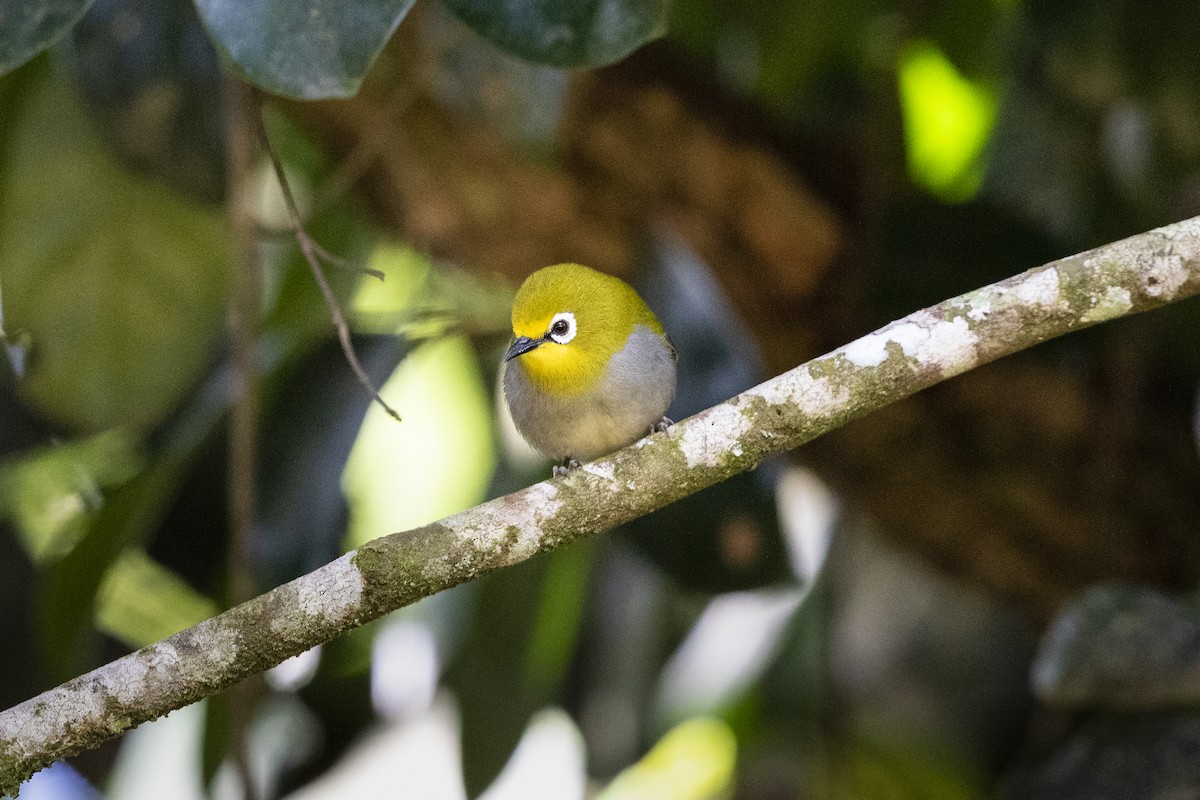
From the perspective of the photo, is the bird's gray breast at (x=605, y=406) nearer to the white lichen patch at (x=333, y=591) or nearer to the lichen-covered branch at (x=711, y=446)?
the lichen-covered branch at (x=711, y=446)

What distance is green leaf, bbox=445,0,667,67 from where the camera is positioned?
2.10 m

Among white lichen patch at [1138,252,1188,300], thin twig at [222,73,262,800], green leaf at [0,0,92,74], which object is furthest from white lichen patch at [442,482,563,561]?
thin twig at [222,73,262,800]

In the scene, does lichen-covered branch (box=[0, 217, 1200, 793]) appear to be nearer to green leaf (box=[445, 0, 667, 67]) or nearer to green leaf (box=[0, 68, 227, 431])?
green leaf (box=[445, 0, 667, 67])

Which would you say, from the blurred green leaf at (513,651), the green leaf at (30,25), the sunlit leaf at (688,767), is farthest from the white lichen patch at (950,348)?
the sunlit leaf at (688,767)

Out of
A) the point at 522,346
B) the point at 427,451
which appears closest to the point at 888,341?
the point at 522,346

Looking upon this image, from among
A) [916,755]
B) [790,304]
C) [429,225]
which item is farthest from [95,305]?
[916,755]

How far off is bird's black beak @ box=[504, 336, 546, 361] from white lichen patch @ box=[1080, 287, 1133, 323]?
1106 mm

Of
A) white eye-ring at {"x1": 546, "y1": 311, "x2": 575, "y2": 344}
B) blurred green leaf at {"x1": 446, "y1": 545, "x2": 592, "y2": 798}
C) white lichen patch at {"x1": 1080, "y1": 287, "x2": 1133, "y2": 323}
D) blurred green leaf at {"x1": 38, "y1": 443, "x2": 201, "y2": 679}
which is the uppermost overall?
white lichen patch at {"x1": 1080, "y1": 287, "x2": 1133, "y2": 323}

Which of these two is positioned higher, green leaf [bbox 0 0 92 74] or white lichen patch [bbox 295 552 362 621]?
green leaf [bbox 0 0 92 74]

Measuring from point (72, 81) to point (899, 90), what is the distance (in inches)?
93.6

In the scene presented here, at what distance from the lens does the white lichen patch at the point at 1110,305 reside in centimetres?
183

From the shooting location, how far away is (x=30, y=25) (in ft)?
6.61

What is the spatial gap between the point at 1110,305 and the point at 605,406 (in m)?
1.02

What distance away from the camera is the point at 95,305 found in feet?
10.5
